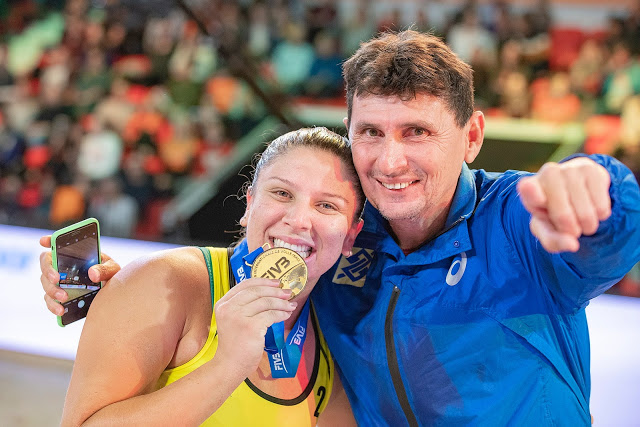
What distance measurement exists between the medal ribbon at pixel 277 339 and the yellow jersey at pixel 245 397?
0.22 feet

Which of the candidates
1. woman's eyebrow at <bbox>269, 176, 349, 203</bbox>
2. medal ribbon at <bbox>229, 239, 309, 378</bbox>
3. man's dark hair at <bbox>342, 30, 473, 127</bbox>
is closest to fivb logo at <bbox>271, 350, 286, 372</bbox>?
medal ribbon at <bbox>229, 239, 309, 378</bbox>

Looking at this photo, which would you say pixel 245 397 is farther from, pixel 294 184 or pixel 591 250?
pixel 591 250

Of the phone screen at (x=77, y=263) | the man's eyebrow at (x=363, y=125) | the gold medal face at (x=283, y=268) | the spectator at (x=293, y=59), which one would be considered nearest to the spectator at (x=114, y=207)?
the spectator at (x=293, y=59)

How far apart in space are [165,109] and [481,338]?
703cm

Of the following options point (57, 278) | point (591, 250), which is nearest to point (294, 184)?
point (57, 278)

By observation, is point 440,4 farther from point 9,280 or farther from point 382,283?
point 382,283

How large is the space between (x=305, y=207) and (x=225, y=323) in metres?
0.52

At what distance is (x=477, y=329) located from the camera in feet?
7.08

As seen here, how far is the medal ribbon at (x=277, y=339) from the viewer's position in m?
2.09

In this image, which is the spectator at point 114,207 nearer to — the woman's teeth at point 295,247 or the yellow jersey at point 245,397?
the yellow jersey at point 245,397

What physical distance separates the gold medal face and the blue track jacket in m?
0.39

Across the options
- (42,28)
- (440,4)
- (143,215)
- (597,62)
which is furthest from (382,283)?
(42,28)

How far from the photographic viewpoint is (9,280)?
16.8 feet

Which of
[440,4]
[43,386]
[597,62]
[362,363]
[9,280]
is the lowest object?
[43,386]
